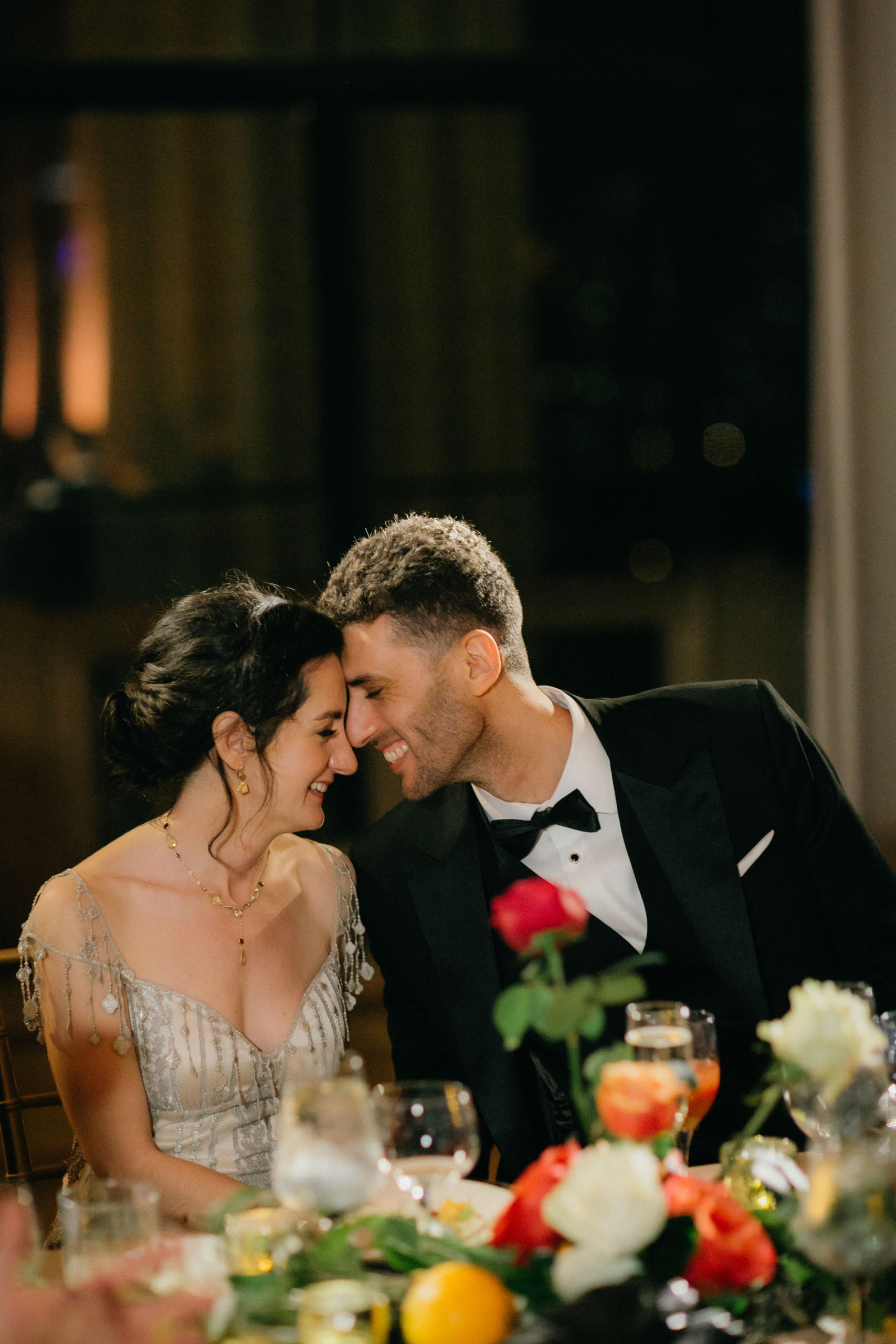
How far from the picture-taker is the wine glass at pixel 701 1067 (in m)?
1.30

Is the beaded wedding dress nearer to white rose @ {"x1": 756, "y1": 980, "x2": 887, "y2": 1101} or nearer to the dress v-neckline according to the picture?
the dress v-neckline

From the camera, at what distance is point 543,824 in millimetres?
2152

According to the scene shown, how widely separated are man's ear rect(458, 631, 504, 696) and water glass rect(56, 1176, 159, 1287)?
1277 mm

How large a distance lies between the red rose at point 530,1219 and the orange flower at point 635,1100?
0.05 m

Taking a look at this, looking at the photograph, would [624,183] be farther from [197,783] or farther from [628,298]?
[197,783]

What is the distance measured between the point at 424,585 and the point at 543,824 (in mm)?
436

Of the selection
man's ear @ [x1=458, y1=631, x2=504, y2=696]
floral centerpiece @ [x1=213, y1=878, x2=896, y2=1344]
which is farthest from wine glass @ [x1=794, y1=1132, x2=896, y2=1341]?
man's ear @ [x1=458, y1=631, x2=504, y2=696]

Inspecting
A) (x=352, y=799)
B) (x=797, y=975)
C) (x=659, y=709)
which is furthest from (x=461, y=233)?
(x=797, y=975)

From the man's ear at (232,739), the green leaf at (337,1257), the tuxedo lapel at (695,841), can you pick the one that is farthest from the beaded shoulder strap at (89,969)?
the green leaf at (337,1257)

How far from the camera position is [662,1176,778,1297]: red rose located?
0.97 meters

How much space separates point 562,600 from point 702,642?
1.73 feet

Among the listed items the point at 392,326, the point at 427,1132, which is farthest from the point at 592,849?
the point at 392,326

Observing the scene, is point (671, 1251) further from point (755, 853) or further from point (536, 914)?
A: point (755, 853)

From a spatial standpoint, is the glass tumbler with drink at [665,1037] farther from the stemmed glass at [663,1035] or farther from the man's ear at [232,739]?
the man's ear at [232,739]
